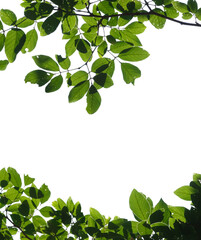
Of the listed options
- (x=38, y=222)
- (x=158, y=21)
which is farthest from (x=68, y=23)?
(x=38, y=222)

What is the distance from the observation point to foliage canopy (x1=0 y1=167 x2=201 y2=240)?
1.38 metres

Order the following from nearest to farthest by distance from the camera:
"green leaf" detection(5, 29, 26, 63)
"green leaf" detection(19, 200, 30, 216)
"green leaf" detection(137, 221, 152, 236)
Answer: "green leaf" detection(137, 221, 152, 236), "green leaf" detection(5, 29, 26, 63), "green leaf" detection(19, 200, 30, 216)

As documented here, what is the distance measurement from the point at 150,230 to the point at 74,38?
124 centimetres

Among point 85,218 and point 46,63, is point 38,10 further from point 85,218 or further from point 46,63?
point 85,218

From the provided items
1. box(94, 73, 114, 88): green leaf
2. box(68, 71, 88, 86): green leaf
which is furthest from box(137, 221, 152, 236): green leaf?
box(68, 71, 88, 86): green leaf

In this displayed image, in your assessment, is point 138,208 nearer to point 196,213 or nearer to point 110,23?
point 196,213

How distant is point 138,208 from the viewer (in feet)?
4.53

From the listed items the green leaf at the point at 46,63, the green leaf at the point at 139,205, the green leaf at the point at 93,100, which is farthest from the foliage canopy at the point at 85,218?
the green leaf at the point at 46,63

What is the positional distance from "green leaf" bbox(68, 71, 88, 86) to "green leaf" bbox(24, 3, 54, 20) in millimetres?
378

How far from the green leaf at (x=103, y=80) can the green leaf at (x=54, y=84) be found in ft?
0.83

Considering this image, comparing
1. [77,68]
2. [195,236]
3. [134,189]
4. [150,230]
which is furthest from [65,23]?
[195,236]

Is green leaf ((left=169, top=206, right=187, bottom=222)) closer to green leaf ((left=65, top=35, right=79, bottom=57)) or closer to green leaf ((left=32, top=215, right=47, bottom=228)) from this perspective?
green leaf ((left=32, top=215, right=47, bottom=228))

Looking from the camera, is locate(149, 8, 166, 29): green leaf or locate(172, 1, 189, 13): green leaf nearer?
locate(172, 1, 189, 13): green leaf

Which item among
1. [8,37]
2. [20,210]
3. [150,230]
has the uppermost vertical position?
[8,37]
